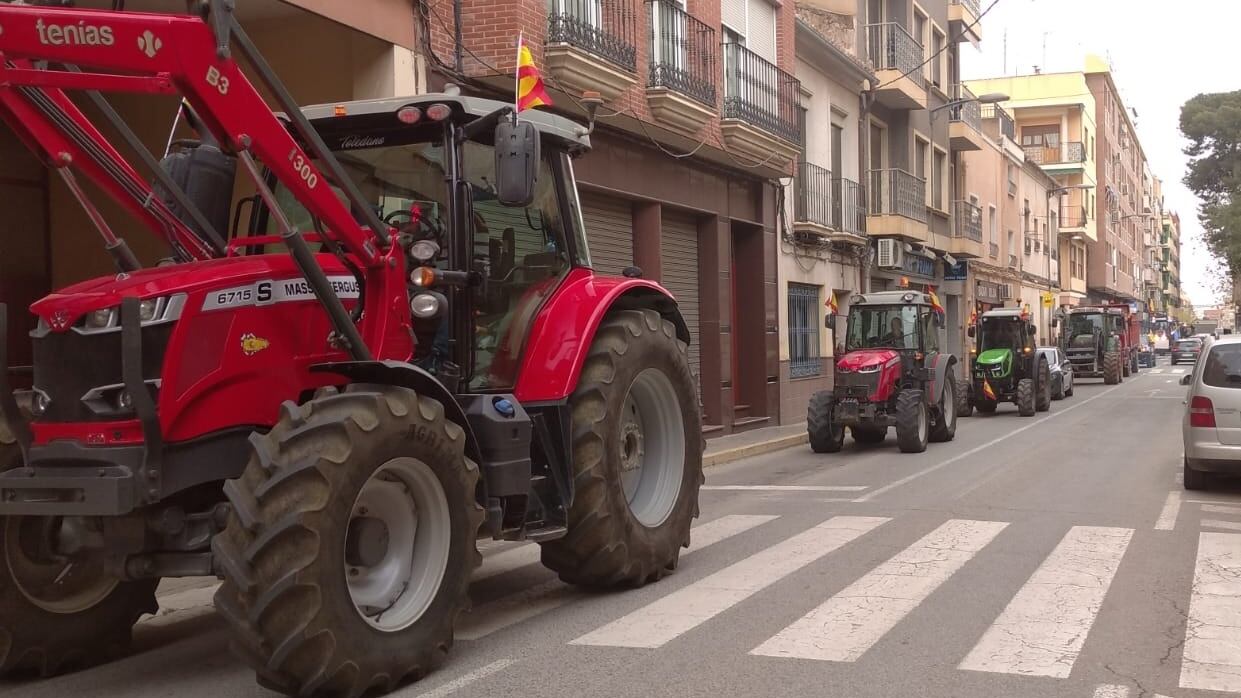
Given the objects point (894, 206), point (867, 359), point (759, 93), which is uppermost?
point (759, 93)

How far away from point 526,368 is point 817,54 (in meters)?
18.3

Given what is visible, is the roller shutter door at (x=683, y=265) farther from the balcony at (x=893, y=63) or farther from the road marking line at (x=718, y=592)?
the balcony at (x=893, y=63)

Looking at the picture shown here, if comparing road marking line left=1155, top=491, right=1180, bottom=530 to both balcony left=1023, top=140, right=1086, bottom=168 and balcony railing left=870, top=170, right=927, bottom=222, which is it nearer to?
balcony railing left=870, top=170, right=927, bottom=222

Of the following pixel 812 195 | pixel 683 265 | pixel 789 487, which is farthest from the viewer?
pixel 812 195

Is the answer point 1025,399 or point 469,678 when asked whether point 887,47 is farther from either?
point 469,678

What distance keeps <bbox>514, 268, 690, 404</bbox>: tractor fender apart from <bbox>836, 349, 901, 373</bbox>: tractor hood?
978 cm

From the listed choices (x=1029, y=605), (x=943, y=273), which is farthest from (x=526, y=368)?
(x=943, y=273)

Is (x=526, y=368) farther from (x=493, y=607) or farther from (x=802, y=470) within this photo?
(x=802, y=470)

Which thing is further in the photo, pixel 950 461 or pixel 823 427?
pixel 823 427

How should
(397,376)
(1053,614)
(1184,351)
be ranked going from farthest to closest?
1. (1184,351)
2. (1053,614)
3. (397,376)

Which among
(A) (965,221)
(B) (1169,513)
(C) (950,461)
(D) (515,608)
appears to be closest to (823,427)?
(C) (950,461)

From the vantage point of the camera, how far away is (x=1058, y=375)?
2952 cm

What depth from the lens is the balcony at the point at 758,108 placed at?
1828 centimetres

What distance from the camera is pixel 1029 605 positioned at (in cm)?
633
